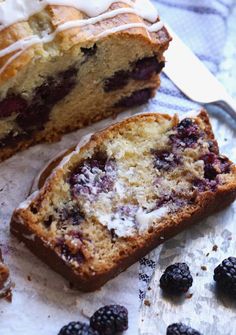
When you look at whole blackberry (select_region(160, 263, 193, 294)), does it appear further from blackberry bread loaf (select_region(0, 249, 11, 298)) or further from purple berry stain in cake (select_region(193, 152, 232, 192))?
blackberry bread loaf (select_region(0, 249, 11, 298))

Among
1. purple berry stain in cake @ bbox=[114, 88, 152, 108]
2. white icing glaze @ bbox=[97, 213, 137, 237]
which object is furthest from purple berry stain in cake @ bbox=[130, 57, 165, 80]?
white icing glaze @ bbox=[97, 213, 137, 237]

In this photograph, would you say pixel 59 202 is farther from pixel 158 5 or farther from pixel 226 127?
pixel 158 5

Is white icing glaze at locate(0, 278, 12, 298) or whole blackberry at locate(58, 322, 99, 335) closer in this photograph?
whole blackberry at locate(58, 322, 99, 335)

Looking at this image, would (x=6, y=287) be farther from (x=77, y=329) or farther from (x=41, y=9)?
(x=41, y=9)

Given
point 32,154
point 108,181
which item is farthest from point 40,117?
point 108,181

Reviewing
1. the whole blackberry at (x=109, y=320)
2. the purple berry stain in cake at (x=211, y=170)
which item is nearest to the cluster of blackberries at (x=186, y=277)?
the whole blackberry at (x=109, y=320)

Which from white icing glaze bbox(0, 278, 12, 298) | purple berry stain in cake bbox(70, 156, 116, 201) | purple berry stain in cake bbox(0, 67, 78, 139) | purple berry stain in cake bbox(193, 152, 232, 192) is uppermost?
purple berry stain in cake bbox(0, 67, 78, 139)
